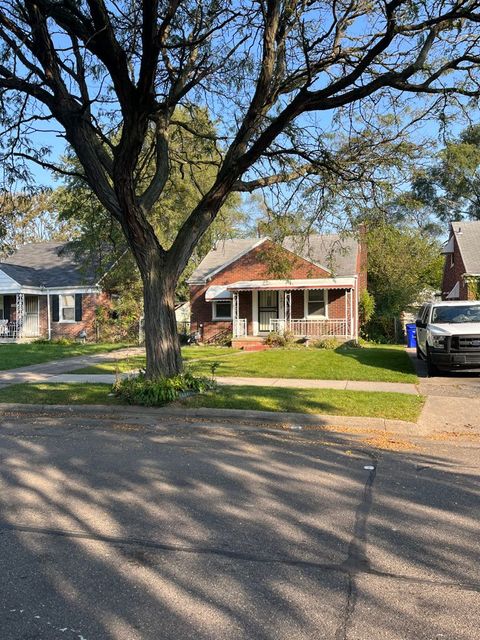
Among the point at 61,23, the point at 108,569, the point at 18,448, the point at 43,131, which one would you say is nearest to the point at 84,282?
the point at 43,131

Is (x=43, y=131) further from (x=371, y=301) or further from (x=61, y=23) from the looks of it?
(x=371, y=301)

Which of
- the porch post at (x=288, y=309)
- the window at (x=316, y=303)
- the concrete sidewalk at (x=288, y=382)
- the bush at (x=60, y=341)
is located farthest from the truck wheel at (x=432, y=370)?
the bush at (x=60, y=341)

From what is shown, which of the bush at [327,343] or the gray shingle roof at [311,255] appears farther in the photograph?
the gray shingle roof at [311,255]

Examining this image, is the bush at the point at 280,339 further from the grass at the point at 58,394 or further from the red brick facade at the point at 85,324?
the grass at the point at 58,394

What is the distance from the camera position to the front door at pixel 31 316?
29.5 m

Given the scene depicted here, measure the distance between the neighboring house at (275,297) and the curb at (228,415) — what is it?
48.2ft

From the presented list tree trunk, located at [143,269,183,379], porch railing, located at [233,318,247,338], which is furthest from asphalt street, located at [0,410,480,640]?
porch railing, located at [233,318,247,338]

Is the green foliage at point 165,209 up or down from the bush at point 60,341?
up

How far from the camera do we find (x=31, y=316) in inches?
1172

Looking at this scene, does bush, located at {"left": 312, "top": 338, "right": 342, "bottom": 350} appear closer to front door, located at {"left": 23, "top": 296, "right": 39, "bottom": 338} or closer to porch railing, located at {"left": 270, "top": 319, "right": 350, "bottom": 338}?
porch railing, located at {"left": 270, "top": 319, "right": 350, "bottom": 338}

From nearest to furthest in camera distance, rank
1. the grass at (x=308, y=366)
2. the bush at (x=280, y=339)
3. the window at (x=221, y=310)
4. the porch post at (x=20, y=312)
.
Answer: the grass at (x=308, y=366) → the bush at (x=280, y=339) → the window at (x=221, y=310) → the porch post at (x=20, y=312)

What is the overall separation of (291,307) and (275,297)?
103cm

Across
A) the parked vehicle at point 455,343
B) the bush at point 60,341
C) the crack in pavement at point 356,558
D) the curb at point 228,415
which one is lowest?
the crack in pavement at point 356,558

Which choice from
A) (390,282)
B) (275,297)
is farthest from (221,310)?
(390,282)
